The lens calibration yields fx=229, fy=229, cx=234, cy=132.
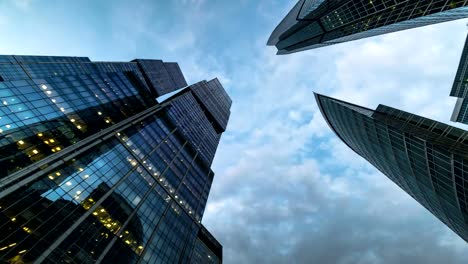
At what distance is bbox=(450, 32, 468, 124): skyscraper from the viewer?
102037 mm

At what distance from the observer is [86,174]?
4681cm

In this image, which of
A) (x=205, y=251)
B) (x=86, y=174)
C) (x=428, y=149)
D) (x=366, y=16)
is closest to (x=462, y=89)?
(x=366, y=16)

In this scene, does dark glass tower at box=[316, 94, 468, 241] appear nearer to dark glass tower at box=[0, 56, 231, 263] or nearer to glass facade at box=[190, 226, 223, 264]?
dark glass tower at box=[0, 56, 231, 263]

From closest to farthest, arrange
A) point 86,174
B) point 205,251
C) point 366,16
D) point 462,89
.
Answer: point 86,174 < point 366,16 < point 205,251 < point 462,89

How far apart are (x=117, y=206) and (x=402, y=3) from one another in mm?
85158

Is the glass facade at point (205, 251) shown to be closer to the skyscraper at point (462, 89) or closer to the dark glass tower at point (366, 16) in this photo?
the dark glass tower at point (366, 16)

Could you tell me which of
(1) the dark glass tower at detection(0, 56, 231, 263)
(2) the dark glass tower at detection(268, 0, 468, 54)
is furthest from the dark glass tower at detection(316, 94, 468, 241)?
(1) the dark glass tower at detection(0, 56, 231, 263)

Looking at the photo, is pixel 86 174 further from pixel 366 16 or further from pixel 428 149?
pixel 366 16

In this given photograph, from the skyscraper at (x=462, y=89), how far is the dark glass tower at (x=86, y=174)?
4977 inches

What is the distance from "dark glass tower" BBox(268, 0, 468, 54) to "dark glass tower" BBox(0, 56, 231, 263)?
78.2 meters

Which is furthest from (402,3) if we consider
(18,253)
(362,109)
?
(18,253)

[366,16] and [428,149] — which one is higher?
[366,16]

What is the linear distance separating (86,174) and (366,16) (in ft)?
287

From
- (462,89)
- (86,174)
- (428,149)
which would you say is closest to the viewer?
(428,149)
